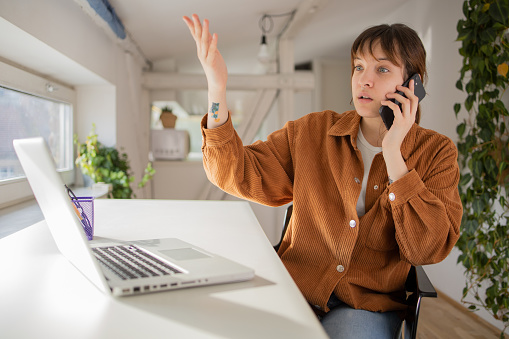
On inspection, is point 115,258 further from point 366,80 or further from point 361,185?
point 366,80

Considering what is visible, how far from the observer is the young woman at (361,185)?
4.06 feet

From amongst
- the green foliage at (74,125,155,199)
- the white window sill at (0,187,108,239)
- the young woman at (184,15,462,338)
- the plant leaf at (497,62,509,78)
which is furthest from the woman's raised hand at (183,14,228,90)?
the plant leaf at (497,62,509,78)

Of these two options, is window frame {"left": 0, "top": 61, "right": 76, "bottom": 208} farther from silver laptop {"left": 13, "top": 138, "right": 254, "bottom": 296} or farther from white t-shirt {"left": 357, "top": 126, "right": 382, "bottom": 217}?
white t-shirt {"left": 357, "top": 126, "right": 382, "bottom": 217}

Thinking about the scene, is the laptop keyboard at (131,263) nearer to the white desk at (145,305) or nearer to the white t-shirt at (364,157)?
the white desk at (145,305)

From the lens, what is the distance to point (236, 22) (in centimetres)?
383

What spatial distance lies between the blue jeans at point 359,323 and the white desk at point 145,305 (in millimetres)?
333

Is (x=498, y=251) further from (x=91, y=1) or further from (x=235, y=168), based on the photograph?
(x=91, y=1)

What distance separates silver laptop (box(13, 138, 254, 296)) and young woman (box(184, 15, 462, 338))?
485 mm

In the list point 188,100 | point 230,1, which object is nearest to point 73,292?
point 230,1

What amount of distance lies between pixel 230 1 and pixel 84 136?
1490 mm

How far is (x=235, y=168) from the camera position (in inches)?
53.5

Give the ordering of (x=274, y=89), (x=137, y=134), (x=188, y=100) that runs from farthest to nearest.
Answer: (x=188, y=100) → (x=274, y=89) → (x=137, y=134)

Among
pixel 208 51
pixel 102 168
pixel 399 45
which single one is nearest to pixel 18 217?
pixel 102 168

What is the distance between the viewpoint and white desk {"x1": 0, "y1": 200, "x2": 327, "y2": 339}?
23.3 inches
